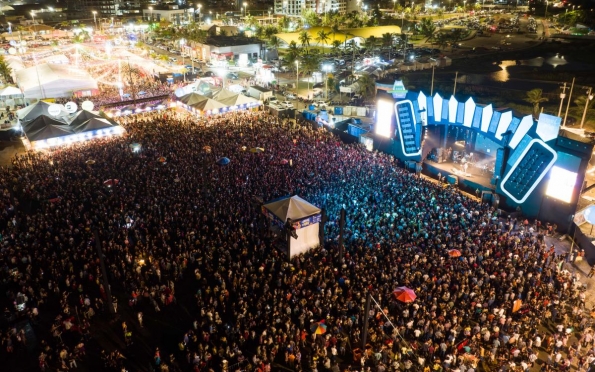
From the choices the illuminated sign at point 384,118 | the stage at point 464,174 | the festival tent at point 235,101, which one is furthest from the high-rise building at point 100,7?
the stage at point 464,174

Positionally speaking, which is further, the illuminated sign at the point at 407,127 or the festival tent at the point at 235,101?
the festival tent at the point at 235,101

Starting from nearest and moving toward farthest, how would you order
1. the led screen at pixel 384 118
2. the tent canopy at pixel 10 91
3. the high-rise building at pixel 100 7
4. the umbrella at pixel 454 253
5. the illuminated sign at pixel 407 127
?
the umbrella at pixel 454 253 → the illuminated sign at pixel 407 127 → the led screen at pixel 384 118 → the tent canopy at pixel 10 91 → the high-rise building at pixel 100 7

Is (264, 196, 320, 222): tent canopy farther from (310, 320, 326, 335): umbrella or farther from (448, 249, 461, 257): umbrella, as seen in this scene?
(448, 249, 461, 257): umbrella

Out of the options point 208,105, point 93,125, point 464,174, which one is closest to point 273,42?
point 208,105

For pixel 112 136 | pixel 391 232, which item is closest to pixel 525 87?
pixel 391 232

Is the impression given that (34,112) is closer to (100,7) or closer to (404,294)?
(404,294)

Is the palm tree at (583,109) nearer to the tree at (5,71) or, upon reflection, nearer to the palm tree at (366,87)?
the palm tree at (366,87)
